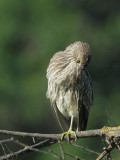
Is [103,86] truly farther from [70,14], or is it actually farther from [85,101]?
[85,101]

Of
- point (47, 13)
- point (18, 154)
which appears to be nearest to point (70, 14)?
point (47, 13)

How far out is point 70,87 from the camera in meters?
5.36

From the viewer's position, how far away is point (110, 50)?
53.4 feet

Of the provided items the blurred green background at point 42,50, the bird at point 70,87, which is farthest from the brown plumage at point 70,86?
the blurred green background at point 42,50

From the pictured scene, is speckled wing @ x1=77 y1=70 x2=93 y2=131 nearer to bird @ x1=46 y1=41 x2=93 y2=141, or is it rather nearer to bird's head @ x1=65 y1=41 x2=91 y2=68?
bird @ x1=46 y1=41 x2=93 y2=141

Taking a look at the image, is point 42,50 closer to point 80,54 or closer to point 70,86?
point 70,86

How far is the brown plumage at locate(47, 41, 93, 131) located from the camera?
5.25m

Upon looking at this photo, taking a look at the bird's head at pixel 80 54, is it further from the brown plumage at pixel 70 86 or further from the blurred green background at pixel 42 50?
the blurred green background at pixel 42 50

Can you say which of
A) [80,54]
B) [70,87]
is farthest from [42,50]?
[80,54]

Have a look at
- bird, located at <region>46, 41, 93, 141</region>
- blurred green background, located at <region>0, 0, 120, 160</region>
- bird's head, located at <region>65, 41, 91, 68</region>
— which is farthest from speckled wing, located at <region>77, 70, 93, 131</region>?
blurred green background, located at <region>0, 0, 120, 160</region>

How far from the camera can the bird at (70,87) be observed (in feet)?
17.2

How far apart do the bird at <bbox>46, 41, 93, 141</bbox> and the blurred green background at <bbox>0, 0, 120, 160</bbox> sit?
8165 millimetres

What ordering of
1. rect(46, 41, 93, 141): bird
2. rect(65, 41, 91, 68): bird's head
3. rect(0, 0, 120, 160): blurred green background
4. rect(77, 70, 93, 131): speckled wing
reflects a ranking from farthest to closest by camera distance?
rect(0, 0, 120, 160): blurred green background, rect(77, 70, 93, 131): speckled wing, rect(46, 41, 93, 141): bird, rect(65, 41, 91, 68): bird's head

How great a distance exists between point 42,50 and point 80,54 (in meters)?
11.3
